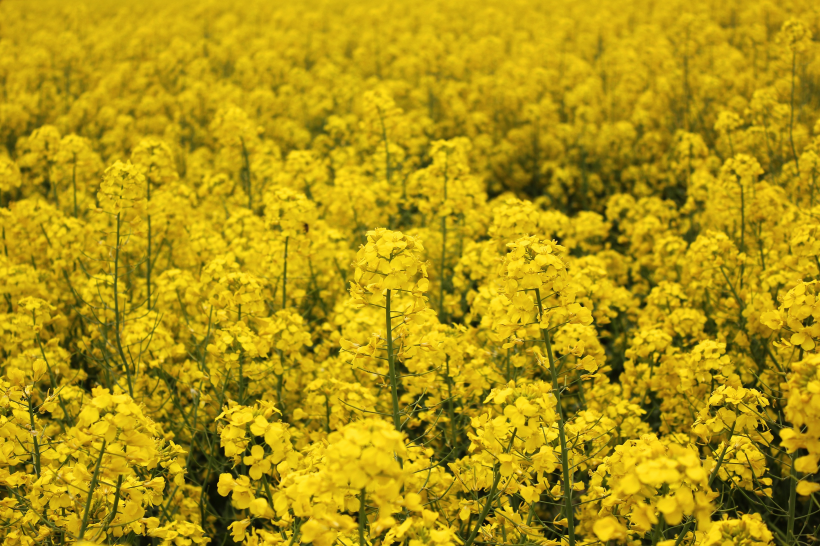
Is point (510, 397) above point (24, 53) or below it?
below

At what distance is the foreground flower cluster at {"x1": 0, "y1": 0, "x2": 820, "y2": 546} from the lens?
8.77 ft

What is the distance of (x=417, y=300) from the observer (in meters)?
2.86

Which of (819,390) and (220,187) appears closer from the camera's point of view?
(819,390)

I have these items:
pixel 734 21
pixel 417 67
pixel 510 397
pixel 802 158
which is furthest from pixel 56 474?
pixel 734 21

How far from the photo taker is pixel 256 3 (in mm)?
18281

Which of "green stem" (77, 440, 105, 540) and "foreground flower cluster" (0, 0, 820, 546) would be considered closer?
"green stem" (77, 440, 105, 540)

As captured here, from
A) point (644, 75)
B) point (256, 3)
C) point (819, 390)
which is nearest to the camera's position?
point (819, 390)

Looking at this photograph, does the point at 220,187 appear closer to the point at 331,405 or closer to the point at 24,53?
the point at 331,405

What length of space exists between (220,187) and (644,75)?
711cm

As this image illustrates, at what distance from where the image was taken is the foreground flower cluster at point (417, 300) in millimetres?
2672

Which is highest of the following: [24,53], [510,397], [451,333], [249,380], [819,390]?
[24,53]

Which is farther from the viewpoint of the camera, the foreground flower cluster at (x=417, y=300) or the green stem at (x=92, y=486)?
the foreground flower cluster at (x=417, y=300)

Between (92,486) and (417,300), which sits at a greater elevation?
(417,300)

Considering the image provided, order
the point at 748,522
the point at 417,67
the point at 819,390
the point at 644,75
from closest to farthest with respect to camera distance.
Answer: the point at 819,390 < the point at 748,522 < the point at 644,75 < the point at 417,67
